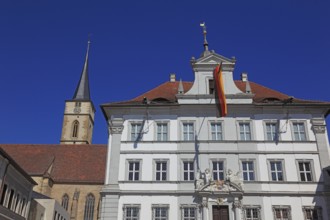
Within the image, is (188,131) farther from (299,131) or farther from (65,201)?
(65,201)

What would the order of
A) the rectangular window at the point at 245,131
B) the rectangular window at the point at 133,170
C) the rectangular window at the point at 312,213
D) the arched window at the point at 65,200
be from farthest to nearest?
→ the arched window at the point at 65,200, the rectangular window at the point at 245,131, the rectangular window at the point at 133,170, the rectangular window at the point at 312,213

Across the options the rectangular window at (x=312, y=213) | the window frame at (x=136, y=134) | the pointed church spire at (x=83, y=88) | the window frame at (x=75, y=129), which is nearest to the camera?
the rectangular window at (x=312, y=213)

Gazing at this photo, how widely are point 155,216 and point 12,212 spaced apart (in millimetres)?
11351

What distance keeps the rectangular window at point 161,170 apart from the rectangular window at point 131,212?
2.83 metres

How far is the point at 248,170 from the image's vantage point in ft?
89.7

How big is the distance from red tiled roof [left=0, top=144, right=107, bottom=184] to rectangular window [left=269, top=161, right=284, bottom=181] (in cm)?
2518

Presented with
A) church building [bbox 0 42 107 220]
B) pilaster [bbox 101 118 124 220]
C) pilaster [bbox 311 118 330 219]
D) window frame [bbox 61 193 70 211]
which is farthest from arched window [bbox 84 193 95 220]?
pilaster [bbox 311 118 330 219]

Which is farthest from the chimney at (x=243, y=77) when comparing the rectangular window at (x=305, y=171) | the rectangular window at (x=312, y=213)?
the rectangular window at (x=312, y=213)

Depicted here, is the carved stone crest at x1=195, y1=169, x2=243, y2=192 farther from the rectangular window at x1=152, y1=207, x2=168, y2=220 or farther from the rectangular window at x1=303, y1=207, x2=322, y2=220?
the rectangular window at x1=303, y1=207, x2=322, y2=220

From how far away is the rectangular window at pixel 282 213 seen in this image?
25.6m

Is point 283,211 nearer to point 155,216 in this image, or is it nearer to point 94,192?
point 155,216

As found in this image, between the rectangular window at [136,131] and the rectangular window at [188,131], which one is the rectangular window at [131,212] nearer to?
the rectangular window at [136,131]

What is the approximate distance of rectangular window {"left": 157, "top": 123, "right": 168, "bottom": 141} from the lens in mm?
28828

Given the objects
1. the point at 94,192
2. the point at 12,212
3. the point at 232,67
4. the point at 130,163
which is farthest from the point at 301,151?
the point at 94,192
